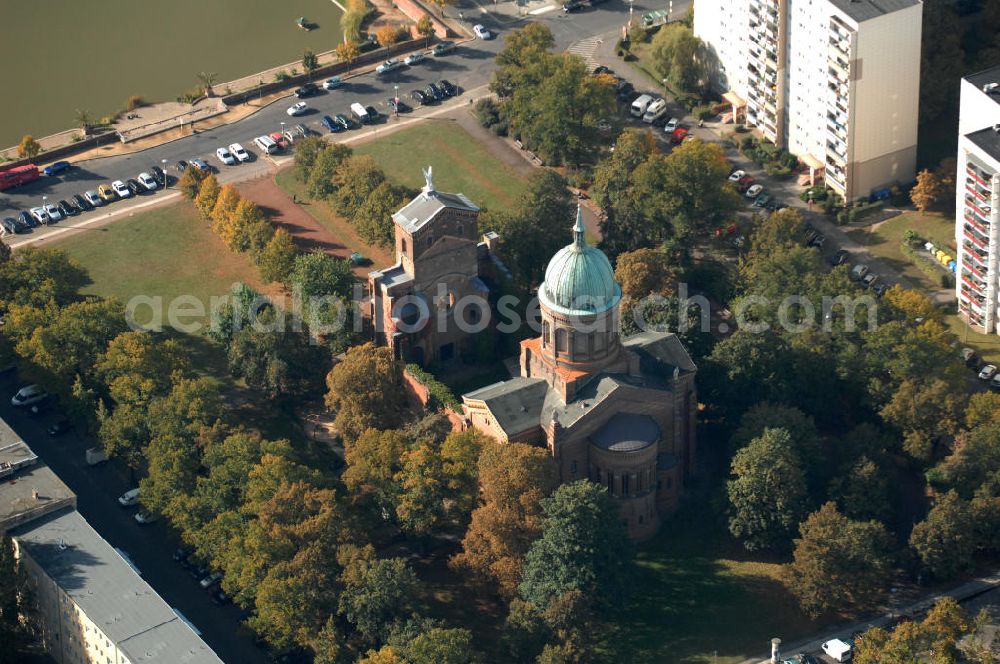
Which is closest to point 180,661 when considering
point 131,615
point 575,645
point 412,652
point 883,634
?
point 131,615

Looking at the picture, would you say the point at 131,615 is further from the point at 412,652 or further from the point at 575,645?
the point at 575,645

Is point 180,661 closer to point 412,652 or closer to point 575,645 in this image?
point 412,652

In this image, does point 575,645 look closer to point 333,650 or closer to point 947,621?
point 333,650

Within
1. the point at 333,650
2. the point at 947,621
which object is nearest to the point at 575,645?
the point at 333,650

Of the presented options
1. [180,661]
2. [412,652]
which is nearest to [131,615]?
[180,661]
